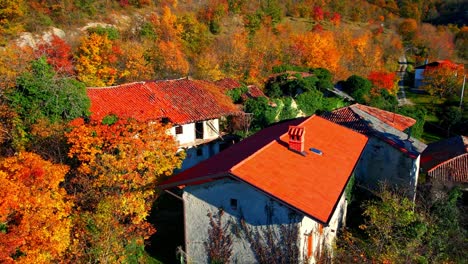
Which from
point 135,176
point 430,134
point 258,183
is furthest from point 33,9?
point 430,134

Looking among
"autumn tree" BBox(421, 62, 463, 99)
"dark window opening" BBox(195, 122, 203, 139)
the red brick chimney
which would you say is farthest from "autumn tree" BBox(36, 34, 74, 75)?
"autumn tree" BBox(421, 62, 463, 99)

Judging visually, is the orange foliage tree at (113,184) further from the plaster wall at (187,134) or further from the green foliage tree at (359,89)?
the green foliage tree at (359,89)

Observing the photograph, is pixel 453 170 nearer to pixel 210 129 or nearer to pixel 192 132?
pixel 210 129

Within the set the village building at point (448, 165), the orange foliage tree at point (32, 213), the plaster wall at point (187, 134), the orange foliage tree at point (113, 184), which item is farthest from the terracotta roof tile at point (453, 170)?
the orange foliage tree at point (32, 213)

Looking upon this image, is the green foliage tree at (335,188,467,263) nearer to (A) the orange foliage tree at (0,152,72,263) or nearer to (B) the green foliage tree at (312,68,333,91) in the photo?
(A) the orange foliage tree at (0,152,72,263)

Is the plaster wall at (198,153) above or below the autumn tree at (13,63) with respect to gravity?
below

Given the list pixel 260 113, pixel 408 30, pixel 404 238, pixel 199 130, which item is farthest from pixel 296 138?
pixel 408 30
